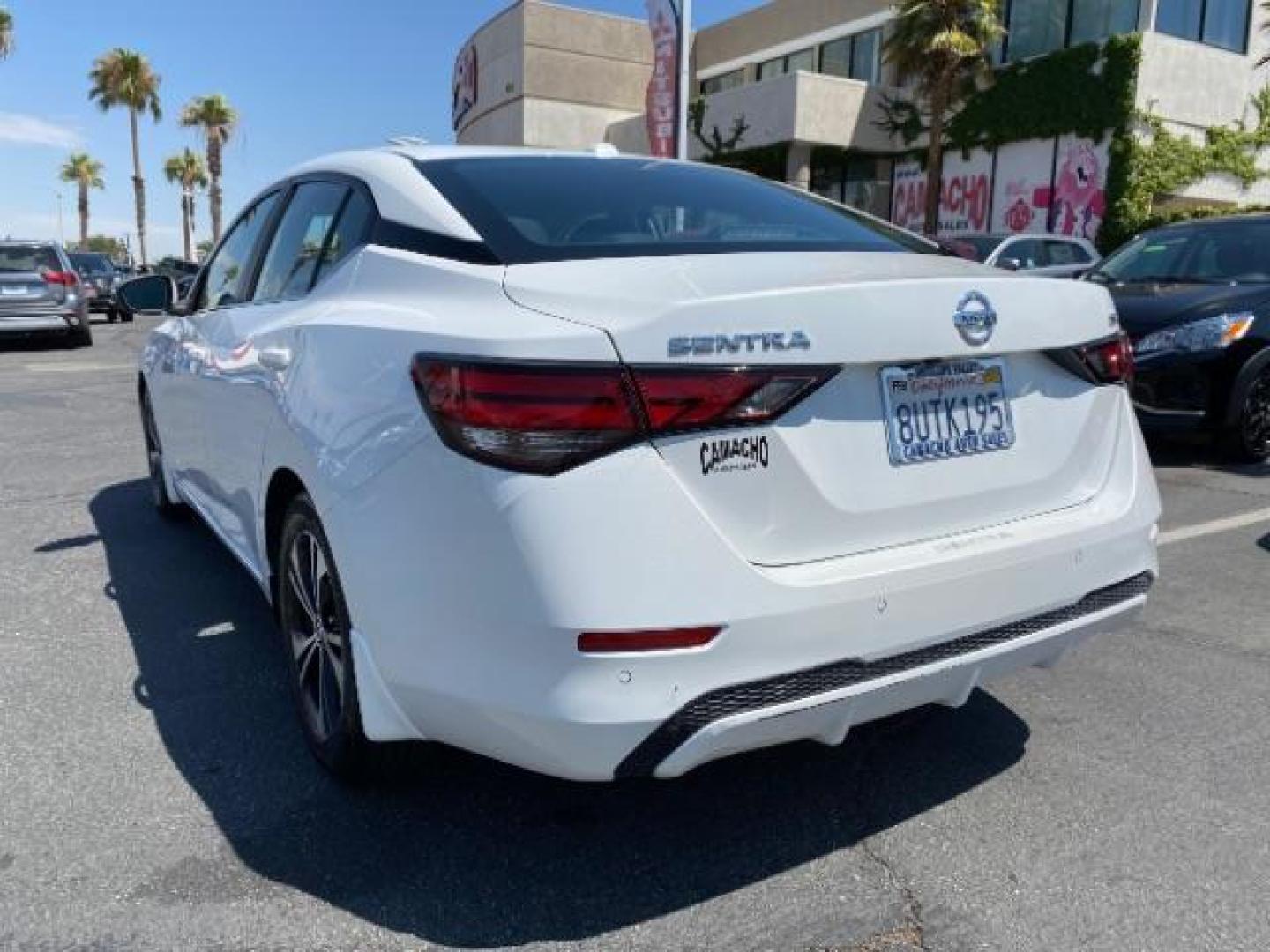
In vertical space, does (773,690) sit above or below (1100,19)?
below

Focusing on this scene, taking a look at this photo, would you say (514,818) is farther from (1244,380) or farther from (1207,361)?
(1244,380)

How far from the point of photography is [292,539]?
2777mm

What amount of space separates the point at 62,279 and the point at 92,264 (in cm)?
1116

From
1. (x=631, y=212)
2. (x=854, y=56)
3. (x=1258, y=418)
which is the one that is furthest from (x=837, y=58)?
(x=631, y=212)

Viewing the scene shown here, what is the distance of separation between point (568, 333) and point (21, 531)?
4433mm

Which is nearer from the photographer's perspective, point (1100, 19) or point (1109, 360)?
point (1109, 360)

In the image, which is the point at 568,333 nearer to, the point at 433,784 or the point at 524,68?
the point at 433,784

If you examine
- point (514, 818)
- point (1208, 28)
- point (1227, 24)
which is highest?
point (1227, 24)

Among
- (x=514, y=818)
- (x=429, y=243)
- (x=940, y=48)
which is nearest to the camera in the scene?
(x=429, y=243)

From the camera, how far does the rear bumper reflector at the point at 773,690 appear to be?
1.99 m

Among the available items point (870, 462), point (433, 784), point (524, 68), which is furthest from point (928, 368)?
point (524, 68)

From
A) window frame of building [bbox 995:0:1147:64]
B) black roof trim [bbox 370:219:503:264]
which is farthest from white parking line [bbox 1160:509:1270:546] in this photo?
window frame of building [bbox 995:0:1147:64]

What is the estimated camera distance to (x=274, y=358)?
2881 millimetres

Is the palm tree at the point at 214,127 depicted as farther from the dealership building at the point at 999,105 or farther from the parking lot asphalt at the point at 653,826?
the parking lot asphalt at the point at 653,826
